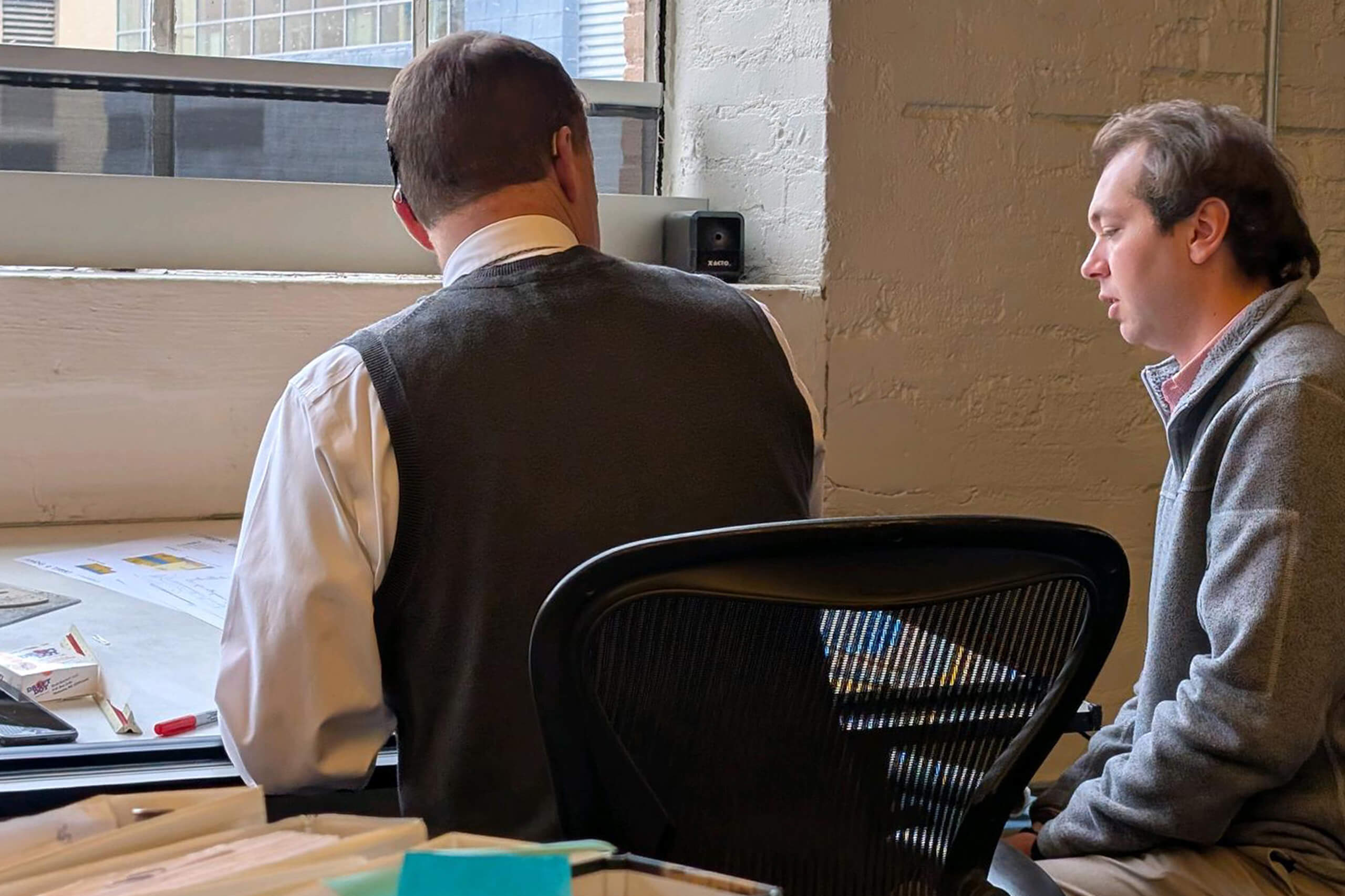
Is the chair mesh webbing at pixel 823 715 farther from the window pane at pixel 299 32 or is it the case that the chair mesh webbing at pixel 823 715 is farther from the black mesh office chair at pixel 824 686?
the window pane at pixel 299 32

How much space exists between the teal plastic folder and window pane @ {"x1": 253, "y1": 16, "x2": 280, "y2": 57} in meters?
2.38

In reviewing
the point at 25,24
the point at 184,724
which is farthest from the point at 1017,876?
the point at 25,24

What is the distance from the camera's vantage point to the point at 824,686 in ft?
3.25

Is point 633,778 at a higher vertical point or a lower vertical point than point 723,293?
lower

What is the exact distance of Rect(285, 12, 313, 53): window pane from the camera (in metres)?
2.68

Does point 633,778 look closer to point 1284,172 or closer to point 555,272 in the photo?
point 555,272

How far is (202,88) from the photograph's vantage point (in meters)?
2.54

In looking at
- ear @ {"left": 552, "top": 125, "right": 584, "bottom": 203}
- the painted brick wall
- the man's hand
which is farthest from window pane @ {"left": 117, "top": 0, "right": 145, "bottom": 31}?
the man's hand

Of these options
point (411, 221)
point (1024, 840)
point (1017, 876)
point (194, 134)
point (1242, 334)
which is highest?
point (194, 134)

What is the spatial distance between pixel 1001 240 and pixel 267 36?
4.70 ft

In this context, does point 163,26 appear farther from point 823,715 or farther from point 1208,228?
point 823,715

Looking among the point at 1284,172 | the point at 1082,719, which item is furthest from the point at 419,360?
the point at 1284,172

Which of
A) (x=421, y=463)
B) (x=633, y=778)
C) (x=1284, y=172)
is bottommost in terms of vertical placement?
(x=633, y=778)

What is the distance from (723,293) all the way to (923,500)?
1333mm
